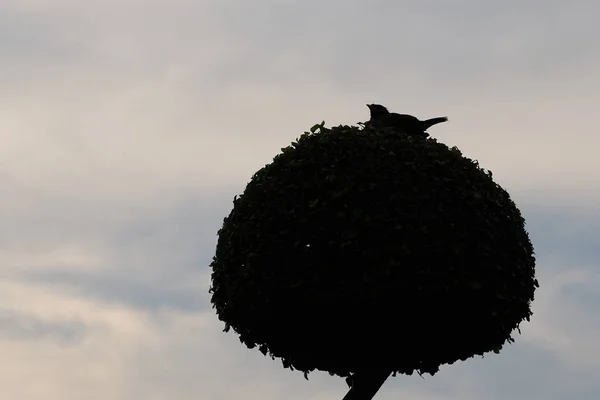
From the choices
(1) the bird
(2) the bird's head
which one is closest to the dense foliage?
(1) the bird

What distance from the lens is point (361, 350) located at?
15.2 meters

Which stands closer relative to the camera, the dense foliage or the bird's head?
the dense foliage

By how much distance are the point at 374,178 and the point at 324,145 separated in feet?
3.83

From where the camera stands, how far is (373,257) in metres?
14.4

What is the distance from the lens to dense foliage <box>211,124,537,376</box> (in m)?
14.5

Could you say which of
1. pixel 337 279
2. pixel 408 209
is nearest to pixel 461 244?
pixel 408 209

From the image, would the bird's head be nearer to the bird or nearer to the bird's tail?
the bird

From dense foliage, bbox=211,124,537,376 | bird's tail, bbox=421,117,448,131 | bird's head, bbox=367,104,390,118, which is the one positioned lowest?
dense foliage, bbox=211,124,537,376

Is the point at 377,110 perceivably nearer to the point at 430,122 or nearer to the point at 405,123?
the point at 405,123

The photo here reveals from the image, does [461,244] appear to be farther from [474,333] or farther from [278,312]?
[278,312]

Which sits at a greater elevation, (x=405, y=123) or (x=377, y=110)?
(x=377, y=110)

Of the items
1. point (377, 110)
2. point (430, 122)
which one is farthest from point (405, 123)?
point (377, 110)

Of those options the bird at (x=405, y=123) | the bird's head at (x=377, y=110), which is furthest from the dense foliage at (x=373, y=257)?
the bird's head at (x=377, y=110)

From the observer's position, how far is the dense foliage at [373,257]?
14500 mm
